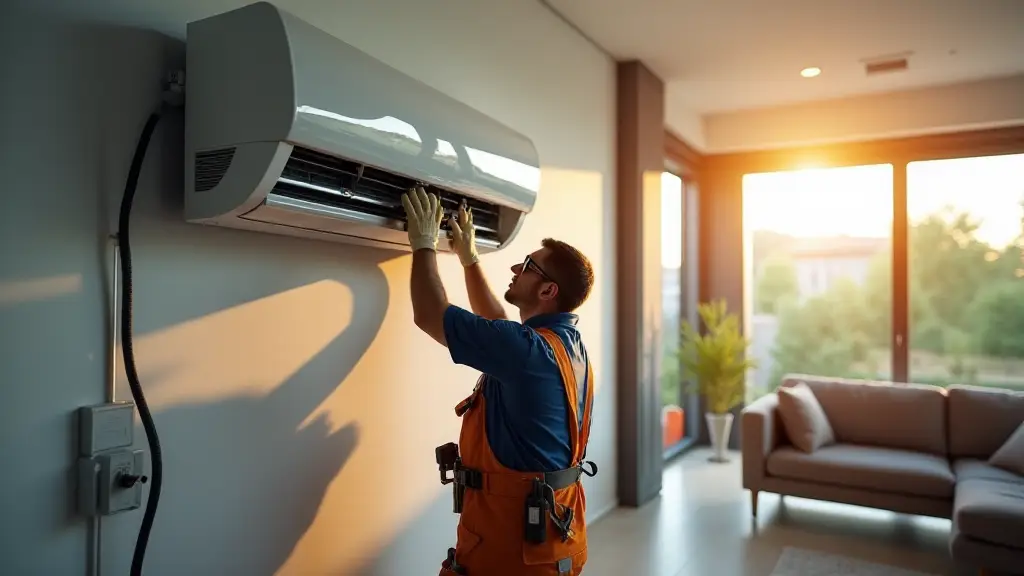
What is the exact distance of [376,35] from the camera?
2379 millimetres

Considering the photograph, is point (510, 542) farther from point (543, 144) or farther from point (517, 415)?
point (543, 144)

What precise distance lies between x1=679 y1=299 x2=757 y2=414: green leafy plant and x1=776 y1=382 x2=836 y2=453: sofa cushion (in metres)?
1.10

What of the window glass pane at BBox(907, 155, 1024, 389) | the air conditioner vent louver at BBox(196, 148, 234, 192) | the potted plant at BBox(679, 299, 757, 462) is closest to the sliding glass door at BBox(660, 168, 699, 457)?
the potted plant at BBox(679, 299, 757, 462)

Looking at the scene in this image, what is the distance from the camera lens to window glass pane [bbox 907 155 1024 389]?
5289 mm

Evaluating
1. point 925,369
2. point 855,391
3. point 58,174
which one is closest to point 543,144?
point 58,174

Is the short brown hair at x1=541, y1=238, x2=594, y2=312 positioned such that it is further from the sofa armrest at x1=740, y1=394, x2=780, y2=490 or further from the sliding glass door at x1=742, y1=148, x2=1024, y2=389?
the sliding glass door at x1=742, y1=148, x2=1024, y2=389

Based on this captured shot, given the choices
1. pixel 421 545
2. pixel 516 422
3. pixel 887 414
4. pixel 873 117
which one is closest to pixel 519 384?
pixel 516 422

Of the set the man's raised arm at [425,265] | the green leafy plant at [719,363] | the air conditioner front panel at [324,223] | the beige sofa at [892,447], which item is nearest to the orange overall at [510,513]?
the man's raised arm at [425,265]

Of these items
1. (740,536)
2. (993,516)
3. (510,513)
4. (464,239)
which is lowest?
(740,536)

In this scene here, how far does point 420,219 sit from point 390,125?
0.94ft

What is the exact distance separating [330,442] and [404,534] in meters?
0.55

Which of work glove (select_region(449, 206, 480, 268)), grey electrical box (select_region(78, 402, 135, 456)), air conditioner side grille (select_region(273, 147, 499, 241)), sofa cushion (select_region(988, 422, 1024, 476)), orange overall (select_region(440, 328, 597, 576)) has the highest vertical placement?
air conditioner side grille (select_region(273, 147, 499, 241))

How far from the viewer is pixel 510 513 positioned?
6.32 ft

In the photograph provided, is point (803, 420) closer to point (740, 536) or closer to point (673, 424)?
point (740, 536)
